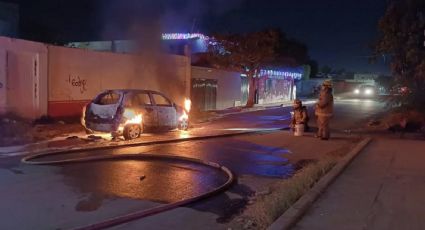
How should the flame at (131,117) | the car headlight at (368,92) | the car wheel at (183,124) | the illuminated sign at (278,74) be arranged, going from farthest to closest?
the car headlight at (368,92), the illuminated sign at (278,74), the car wheel at (183,124), the flame at (131,117)

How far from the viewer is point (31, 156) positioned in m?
10.5

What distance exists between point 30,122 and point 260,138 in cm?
765

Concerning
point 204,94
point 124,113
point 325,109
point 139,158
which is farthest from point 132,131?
point 204,94

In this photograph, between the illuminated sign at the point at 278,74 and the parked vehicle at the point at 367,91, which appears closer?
the illuminated sign at the point at 278,74

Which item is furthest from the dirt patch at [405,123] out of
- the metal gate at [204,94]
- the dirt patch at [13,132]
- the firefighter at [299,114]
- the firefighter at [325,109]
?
the metal gate at [204,94]

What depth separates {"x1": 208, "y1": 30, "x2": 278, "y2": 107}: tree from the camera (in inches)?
1352

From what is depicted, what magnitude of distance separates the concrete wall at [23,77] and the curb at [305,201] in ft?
36.5

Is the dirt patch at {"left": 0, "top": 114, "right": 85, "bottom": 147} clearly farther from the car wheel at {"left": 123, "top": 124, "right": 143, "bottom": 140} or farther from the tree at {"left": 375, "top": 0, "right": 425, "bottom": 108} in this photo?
the tree at {"left": 375, "top": 0, "right": 425, "bottom": 108}

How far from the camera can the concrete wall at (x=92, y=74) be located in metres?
18.3

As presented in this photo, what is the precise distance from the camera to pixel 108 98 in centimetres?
1495

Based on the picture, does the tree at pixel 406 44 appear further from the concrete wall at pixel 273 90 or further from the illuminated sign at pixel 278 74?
the concrete wall at pixel 273 90

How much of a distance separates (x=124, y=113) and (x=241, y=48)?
838 inches

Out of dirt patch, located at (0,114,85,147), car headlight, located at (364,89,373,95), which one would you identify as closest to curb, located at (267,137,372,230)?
dirt patch, located at (0,114,85,147)

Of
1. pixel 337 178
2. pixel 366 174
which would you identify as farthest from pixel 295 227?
pixel 366 174
